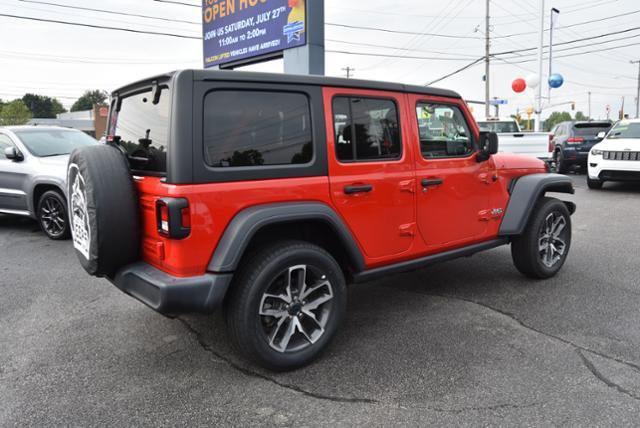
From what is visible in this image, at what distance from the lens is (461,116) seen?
4164mm

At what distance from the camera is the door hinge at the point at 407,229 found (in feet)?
11.7

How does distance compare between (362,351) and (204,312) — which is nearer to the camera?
(204,312)

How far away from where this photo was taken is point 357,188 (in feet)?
10.7

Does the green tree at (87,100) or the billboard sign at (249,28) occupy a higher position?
the green tree at (87,100)

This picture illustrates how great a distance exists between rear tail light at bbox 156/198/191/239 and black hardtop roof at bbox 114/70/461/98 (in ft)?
2.31

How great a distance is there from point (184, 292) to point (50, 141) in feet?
19.7

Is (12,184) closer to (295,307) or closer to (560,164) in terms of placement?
(295,307)

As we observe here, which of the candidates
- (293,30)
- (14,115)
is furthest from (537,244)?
(14,115)

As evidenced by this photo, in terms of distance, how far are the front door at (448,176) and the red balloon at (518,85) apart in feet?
80.5

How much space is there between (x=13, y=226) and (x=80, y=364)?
6.21m

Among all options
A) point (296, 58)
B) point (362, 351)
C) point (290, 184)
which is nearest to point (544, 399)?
point (362, 351)

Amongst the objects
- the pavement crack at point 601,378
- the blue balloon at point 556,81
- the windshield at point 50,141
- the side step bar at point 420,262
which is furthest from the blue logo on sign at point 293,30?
the blue balloon at point 556,81

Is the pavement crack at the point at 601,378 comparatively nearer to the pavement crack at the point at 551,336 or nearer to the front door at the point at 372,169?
the pavement crack at the point at 551,336

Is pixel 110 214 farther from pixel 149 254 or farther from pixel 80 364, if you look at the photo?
pixel 80 364
